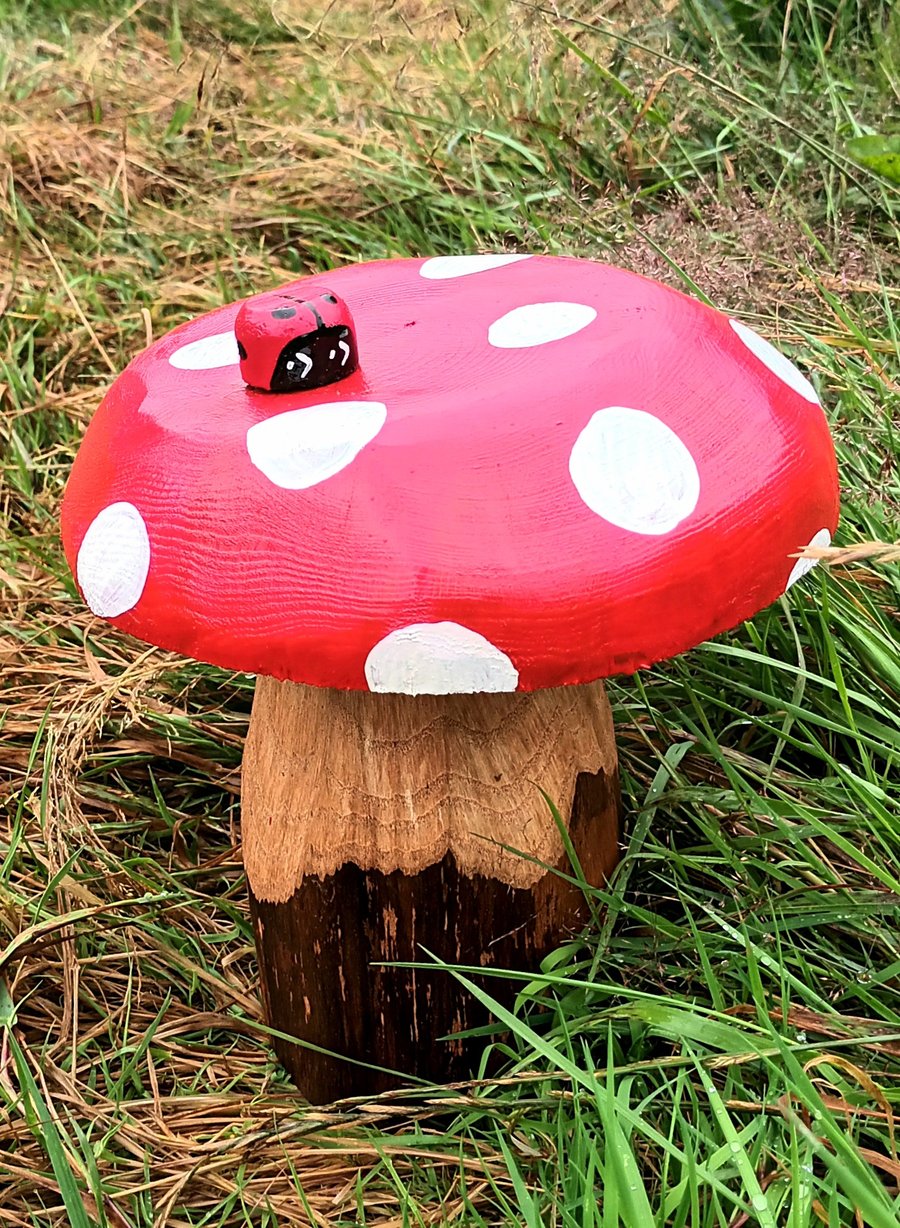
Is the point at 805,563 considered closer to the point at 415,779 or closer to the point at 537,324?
the point at 537,324

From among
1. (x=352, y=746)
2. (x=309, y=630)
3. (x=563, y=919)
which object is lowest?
(x=563, y=919)

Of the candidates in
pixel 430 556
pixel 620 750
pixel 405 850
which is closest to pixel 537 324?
pixel 430 556

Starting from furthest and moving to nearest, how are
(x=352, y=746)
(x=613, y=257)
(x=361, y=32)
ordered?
(x=361, y=32)
(x=613, y=257)
(x=352, y=746)

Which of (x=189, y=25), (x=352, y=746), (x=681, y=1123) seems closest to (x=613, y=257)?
(x=352, y=746)

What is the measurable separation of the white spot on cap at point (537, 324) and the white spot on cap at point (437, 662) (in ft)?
1.19

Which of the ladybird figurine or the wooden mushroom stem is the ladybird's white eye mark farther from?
the wooden mushroom stem

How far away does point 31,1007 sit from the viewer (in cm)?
166

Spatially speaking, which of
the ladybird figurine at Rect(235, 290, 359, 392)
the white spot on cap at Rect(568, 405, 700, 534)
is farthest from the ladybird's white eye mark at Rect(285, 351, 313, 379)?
the white spot on cap at Rect(568, 405, 700, 534)

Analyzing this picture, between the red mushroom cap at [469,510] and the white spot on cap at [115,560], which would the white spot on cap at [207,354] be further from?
the white spot on cap at [115,560]

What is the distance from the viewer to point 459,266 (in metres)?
1.50

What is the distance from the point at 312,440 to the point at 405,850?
0.53 meters

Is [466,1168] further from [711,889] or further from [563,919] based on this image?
[711,889]

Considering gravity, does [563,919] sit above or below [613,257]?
below

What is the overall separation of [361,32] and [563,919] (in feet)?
11.6
